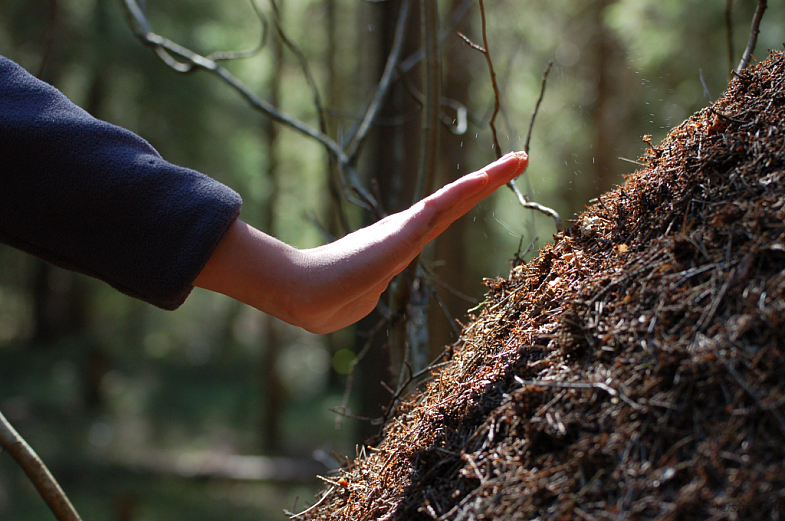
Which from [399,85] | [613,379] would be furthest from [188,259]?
[399,85]

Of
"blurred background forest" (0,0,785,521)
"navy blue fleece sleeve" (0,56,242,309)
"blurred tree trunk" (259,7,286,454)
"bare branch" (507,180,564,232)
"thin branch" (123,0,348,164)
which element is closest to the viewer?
"navy blue fleece sleeve" (0,56,242,309)

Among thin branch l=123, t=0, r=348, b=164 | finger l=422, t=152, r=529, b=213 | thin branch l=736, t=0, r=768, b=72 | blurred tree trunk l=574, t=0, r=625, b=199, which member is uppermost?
blurred tree trunk l=574, t=0, r=625, b=199

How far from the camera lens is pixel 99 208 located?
3.90 feet

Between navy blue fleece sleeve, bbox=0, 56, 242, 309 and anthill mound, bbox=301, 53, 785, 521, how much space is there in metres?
0.73

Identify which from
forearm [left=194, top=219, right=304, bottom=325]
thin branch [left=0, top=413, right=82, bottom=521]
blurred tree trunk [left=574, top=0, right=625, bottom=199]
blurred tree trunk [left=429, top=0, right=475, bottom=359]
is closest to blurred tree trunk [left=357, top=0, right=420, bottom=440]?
thin branch [left=0, top=413, right=82, bottom=521]

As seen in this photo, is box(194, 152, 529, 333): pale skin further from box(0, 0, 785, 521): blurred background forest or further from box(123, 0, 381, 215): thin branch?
box(0, 0, 785, 521): blurred background forest

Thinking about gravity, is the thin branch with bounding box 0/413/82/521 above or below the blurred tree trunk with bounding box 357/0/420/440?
below

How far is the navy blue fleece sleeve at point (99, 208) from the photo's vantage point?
119cm

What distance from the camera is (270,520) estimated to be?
432 inches

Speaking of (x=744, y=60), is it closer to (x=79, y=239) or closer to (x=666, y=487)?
(x=666, y=487)

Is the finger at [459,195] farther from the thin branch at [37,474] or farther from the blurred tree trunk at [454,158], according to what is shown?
the blurred tree trunk at [454,158]

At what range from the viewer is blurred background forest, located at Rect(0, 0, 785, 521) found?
9219 millimetres

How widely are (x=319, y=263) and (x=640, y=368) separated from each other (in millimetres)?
745

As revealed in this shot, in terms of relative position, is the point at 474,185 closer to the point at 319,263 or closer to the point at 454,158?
the point at 319,263
